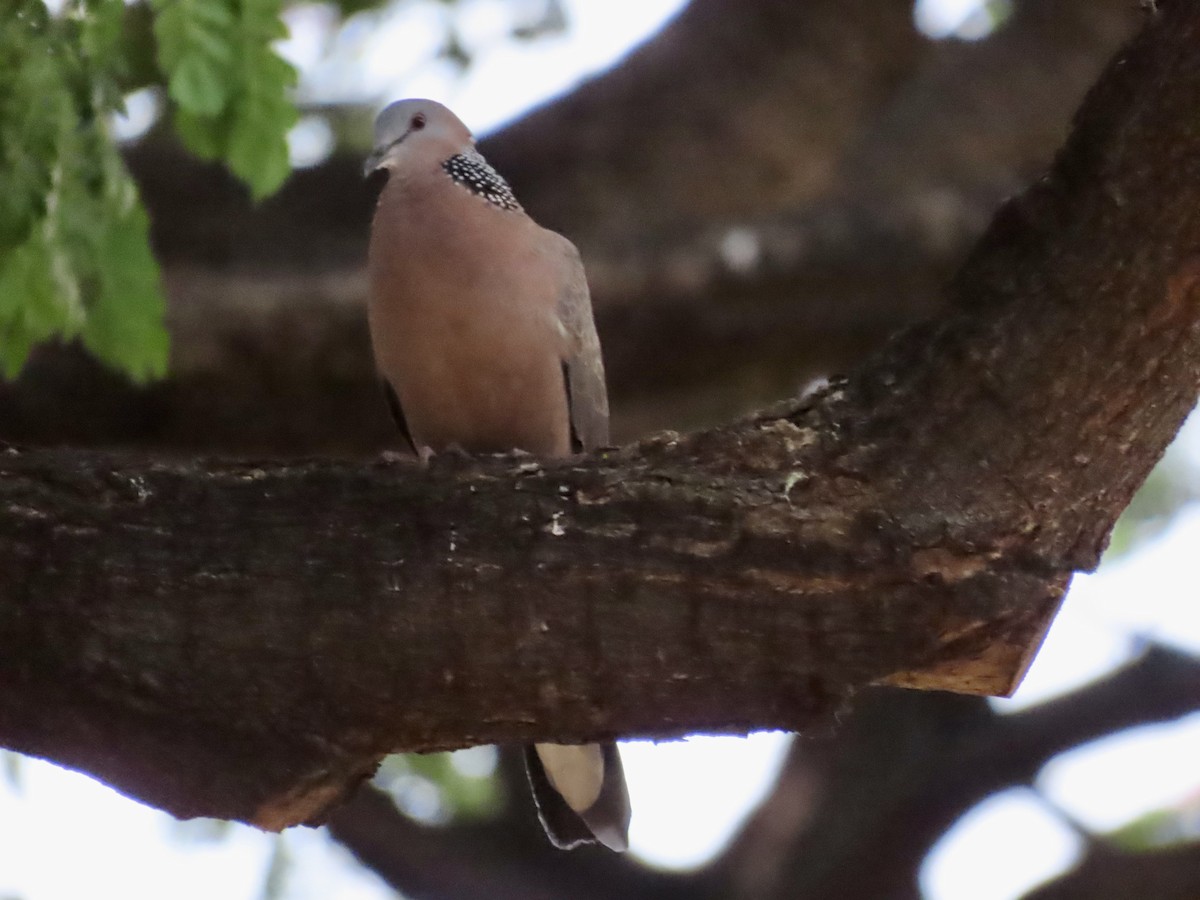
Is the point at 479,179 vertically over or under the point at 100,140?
over

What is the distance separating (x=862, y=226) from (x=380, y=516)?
16.2ft

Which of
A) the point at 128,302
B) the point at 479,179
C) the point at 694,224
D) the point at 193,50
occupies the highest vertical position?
the point at 694,224

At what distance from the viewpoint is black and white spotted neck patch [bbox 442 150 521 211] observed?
15.0 feet

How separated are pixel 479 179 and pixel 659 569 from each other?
196 centimetres

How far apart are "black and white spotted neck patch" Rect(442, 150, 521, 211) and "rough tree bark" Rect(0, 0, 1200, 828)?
1566mm

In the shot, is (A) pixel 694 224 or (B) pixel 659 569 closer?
(B) pixel 659 569

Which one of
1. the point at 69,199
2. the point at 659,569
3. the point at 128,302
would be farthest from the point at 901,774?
the point at 69,199

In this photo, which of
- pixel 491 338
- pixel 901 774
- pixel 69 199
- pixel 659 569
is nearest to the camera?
pixel 659 569

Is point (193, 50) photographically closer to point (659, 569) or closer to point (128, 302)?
point (128, 302)

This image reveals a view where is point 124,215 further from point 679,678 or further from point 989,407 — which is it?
point 989,407

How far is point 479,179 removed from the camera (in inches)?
183

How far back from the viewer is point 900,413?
3.25 meters

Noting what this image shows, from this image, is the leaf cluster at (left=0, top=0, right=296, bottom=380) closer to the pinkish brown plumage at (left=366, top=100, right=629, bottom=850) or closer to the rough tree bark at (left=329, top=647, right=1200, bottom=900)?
the pinkish brown plumage at (left=366, top=100, right=629, bottom=850)

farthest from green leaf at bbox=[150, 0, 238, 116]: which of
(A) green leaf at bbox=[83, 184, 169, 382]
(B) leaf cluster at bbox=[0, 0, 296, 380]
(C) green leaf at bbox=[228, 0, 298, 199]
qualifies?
(A) green leaf at bbox=[83, 184, 169, 382]
